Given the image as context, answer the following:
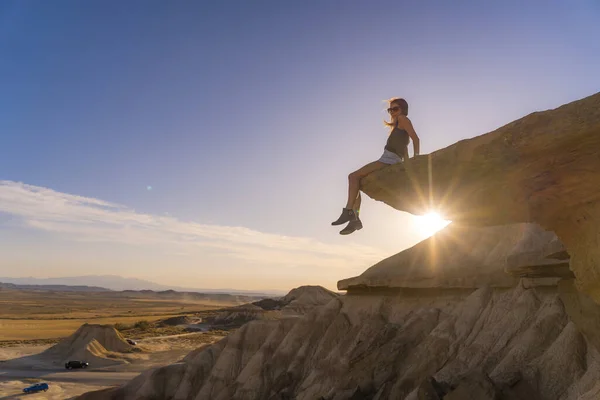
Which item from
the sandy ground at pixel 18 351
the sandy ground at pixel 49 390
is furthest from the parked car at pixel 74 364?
the sandy ground at pixel 18 351

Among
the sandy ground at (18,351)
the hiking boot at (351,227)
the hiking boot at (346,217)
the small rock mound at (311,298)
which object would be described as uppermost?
the hiking boot at (346,217)

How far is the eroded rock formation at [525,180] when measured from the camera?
16.0 ft

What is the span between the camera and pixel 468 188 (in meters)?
5.93

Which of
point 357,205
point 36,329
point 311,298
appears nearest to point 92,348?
point 36,329

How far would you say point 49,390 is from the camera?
31297 mm

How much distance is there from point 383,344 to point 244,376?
666 centimetres

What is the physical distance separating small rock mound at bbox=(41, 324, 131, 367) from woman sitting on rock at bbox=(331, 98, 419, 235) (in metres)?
44.5

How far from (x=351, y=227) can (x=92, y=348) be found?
47.6 meters

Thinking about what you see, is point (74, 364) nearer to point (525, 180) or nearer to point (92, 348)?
point (92, 348)

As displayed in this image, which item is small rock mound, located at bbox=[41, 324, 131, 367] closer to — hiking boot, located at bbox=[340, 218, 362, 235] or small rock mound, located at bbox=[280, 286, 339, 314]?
small rock mound, located at bbox=[280, 286, 339, 314]

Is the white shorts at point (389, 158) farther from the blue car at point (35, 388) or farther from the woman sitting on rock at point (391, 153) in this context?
the blue car at point (35, 388)

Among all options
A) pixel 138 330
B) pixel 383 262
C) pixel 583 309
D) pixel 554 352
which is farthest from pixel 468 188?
pixel 138 330

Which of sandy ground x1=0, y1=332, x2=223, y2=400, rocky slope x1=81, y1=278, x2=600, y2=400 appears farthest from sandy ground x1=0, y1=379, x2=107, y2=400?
rocky slope x1=81, y1=278, x2=600, y2=400

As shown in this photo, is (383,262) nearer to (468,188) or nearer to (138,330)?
(468,188)
